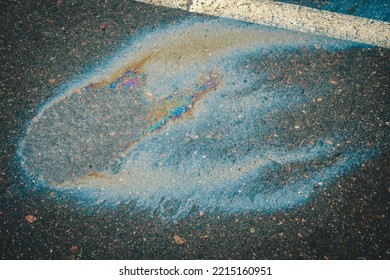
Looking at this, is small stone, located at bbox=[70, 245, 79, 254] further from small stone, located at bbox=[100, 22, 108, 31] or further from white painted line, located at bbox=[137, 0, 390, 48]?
white painted line, located at bbox=[137, 0, 390, 48]

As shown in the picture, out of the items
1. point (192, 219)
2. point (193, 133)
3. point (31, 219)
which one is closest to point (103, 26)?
point (193, 133)

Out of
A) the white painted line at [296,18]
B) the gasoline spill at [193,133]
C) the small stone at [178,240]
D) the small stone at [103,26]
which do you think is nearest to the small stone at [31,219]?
the gasoline spill at [193,133]

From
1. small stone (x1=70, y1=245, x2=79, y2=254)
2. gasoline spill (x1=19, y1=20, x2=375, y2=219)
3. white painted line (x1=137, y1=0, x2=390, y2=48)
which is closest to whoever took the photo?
small stone (x1=70, y1=245, x2=79, y2=254)

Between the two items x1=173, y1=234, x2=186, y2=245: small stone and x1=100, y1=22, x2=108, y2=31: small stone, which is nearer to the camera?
x1=173, y1=234, x2=186, y2=245: small stone

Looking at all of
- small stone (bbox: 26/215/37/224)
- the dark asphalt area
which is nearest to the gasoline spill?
the dark asphalt area

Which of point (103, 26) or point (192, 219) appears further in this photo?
point (103, 26)

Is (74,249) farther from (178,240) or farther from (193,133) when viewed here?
(193,133)
